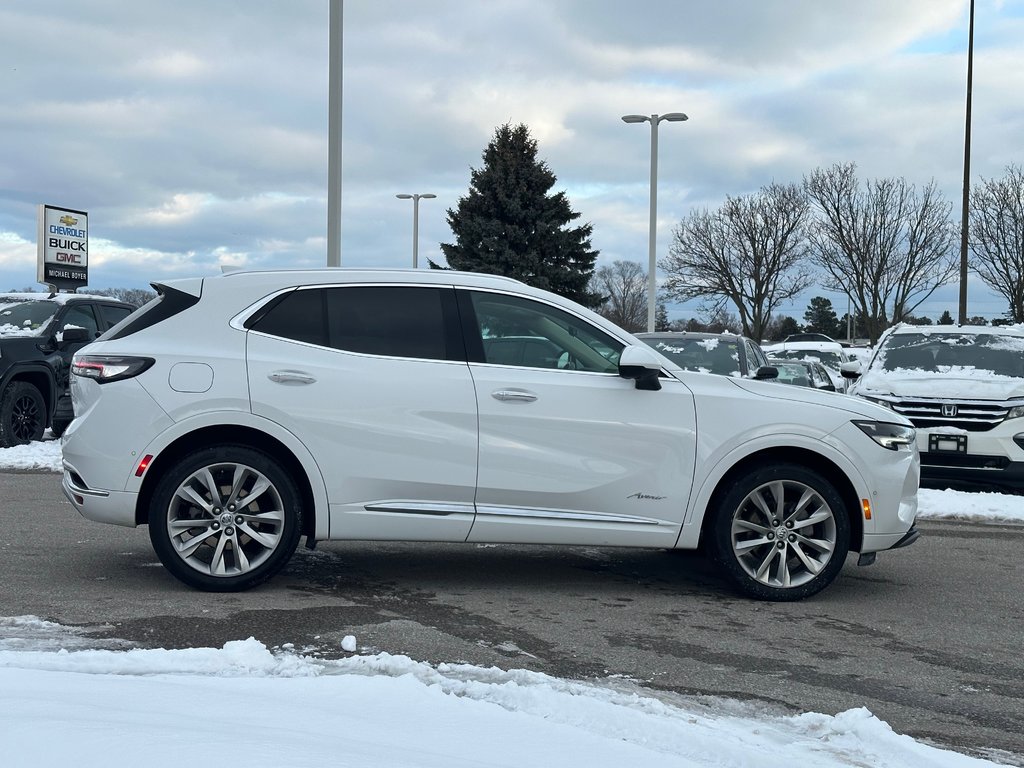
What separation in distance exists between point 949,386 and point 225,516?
8181 millimetres

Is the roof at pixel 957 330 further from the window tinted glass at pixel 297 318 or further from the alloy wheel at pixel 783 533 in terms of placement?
the window tinted glass at pixel 297 318

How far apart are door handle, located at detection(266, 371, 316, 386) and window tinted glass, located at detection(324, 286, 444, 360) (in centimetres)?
26

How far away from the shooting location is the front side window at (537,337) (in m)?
6.29

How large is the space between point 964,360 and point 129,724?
1102 centimetres

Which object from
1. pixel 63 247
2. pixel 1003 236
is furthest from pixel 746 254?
pixel 63 247

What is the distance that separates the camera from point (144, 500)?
607 cm

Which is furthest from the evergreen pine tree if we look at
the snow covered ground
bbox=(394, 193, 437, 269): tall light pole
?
the snow covered ground

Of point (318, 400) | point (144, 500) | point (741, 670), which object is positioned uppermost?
point (318, 400)

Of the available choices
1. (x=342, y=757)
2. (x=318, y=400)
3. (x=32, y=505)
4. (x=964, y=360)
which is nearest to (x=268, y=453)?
(x=318, y=400)

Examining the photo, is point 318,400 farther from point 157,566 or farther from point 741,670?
point 741,670

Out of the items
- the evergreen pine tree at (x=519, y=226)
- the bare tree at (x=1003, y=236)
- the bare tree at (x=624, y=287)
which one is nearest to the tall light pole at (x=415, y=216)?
the evergreen pine tree at (x=519, y=226)

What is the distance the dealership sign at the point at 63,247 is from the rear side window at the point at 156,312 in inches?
652

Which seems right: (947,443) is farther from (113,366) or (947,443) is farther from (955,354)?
(113,366)

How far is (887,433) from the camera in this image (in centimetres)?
645
